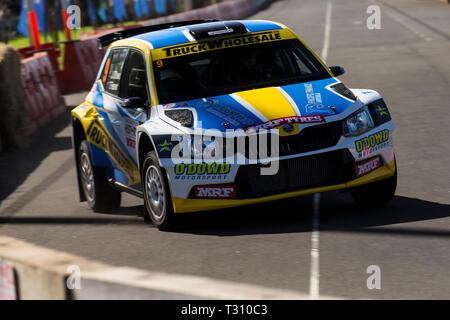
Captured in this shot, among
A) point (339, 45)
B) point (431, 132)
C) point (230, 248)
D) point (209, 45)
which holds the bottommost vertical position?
Answer: point (339, 45)

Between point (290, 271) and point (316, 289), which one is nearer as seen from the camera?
point (316, 289)

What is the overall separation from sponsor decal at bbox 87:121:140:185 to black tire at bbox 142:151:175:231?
1.52ft

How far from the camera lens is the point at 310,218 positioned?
8344 mm

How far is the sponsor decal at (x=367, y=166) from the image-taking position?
7.97 m

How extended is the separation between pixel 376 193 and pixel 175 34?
2.37 m

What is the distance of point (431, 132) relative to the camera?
1302 cm

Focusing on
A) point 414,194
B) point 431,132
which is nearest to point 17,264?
point 414,194

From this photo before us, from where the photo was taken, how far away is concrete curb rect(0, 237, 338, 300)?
364 cm

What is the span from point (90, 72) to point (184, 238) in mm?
15813

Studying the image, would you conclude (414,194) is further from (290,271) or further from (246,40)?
(290,271)

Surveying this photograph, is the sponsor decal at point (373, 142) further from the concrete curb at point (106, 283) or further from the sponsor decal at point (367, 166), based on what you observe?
the concrete curb at point (106, 283)

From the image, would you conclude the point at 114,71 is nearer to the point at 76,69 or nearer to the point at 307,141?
the point at 307,141

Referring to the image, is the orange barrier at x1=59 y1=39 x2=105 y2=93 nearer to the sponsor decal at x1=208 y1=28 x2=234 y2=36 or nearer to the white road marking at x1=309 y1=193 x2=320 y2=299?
the sponsor decal at x1=208 y1=28 x2=234 y2=36

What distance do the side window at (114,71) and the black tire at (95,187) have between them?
2.21ft
